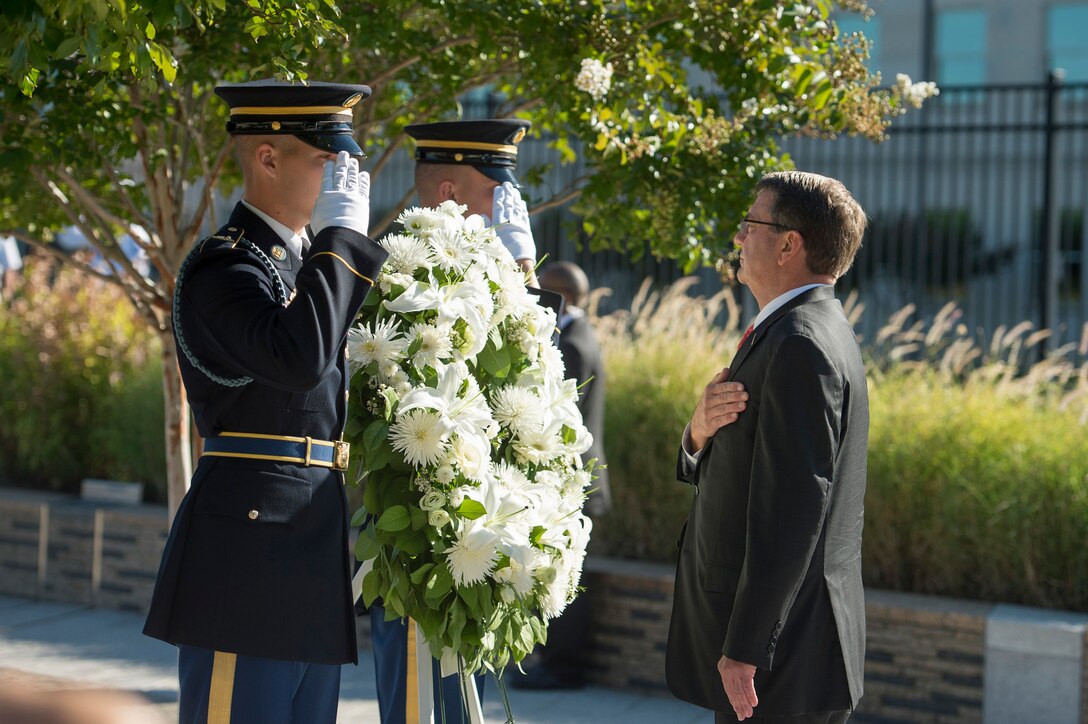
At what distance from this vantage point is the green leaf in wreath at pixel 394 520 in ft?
8.69

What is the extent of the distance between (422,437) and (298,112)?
0.78 metres

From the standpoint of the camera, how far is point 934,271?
10.5 m

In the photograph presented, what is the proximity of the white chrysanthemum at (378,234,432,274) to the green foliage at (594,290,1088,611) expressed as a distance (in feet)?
10.9

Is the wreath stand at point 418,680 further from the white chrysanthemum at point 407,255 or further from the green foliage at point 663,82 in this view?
the green foliage at point 663,82

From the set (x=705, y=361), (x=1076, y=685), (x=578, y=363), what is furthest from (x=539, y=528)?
(x=705, y=361)

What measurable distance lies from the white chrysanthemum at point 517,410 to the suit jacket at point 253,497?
41 centimetres

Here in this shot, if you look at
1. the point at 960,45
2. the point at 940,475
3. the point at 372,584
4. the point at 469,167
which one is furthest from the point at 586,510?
the point at 960,45

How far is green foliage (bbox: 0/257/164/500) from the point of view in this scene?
23.6 feet

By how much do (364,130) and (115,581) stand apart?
3.41 metres

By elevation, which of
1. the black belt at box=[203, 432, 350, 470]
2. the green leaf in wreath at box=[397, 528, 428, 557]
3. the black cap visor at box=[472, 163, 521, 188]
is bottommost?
the green leaf in wreath at box=[397, 528, 428, 557]

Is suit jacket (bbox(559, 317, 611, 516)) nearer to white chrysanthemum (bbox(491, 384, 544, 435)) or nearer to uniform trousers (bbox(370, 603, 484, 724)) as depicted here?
uniform trousers (bbox(370, 603, 484, 724))

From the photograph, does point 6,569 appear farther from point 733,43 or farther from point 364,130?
point 733,43

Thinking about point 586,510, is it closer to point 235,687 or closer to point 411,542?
point 411,542

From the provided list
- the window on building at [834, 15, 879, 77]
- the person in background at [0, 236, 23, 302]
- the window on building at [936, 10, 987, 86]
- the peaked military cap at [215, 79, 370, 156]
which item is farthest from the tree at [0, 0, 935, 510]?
the window on building at [936, 10, 987, 86]
